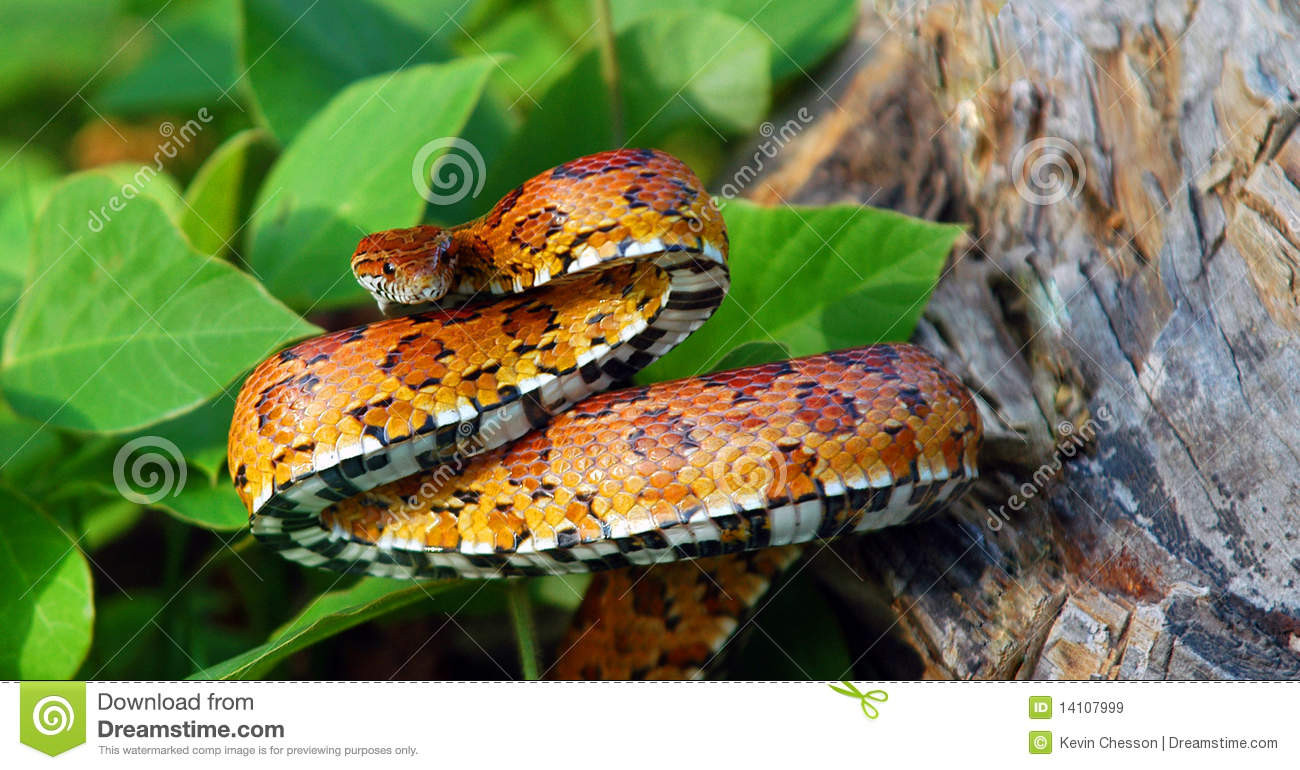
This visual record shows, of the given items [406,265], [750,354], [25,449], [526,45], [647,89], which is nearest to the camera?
[406,265]

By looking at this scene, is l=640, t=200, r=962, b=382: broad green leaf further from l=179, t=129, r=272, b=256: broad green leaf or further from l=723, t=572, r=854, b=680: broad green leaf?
l=179, t=129, r=272, b=256: broad green leaf

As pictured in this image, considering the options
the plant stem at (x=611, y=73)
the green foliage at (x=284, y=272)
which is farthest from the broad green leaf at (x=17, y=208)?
the plant stem at (x=611, y=73)

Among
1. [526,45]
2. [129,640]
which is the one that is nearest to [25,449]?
[129,640]

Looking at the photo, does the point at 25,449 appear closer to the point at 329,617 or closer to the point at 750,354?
the point at 329,617

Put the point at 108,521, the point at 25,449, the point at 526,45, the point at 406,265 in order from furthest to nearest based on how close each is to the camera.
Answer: the point at 526,45, the point at 108,521, the point at 25,449, the point at 406,265
